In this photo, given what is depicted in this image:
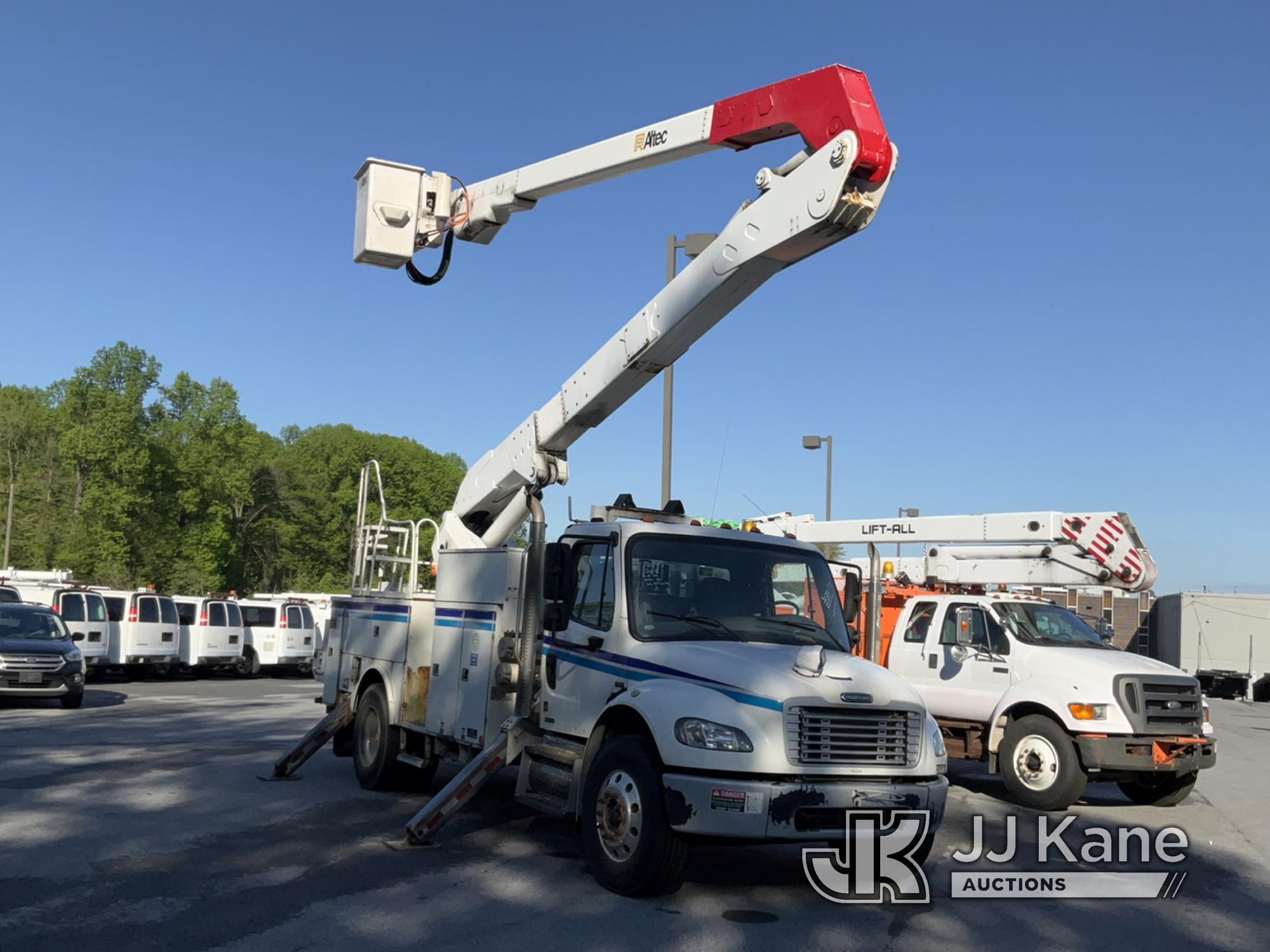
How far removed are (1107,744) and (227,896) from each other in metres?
8.32

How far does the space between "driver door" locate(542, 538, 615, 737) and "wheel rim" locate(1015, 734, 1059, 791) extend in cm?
577

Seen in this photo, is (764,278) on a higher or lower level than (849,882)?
higher

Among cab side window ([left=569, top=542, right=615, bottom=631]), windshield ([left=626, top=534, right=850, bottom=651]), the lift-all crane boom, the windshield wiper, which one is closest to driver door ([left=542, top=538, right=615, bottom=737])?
cab side window ([left=569, top=542, right=615, bottom=631])

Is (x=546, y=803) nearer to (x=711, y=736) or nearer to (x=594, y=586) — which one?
(x=594, y=586)

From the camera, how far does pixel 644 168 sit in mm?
10008

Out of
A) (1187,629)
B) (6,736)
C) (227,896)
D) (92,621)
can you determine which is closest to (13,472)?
(92,621)

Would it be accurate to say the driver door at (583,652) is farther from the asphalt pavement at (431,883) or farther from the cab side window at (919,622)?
the cab side window at (919,622)

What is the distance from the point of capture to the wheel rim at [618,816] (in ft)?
24.0

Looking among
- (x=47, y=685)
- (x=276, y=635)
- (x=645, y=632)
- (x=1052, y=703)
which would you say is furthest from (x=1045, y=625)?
(x=276, y=635)

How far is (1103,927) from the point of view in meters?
7.20

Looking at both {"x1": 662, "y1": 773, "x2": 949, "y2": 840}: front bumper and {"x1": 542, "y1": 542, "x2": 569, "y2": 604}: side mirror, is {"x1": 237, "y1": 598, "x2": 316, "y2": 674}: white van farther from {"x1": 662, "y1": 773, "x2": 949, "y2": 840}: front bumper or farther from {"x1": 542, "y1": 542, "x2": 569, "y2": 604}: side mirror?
{"x1": 662, "y1": 773, "x2": 949, "y2": 840}: front bumper

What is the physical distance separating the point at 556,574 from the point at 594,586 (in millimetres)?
358

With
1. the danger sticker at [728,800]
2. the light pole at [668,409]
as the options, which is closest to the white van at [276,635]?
the light pole at [668,409]

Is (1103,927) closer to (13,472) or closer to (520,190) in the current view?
(520,190)
